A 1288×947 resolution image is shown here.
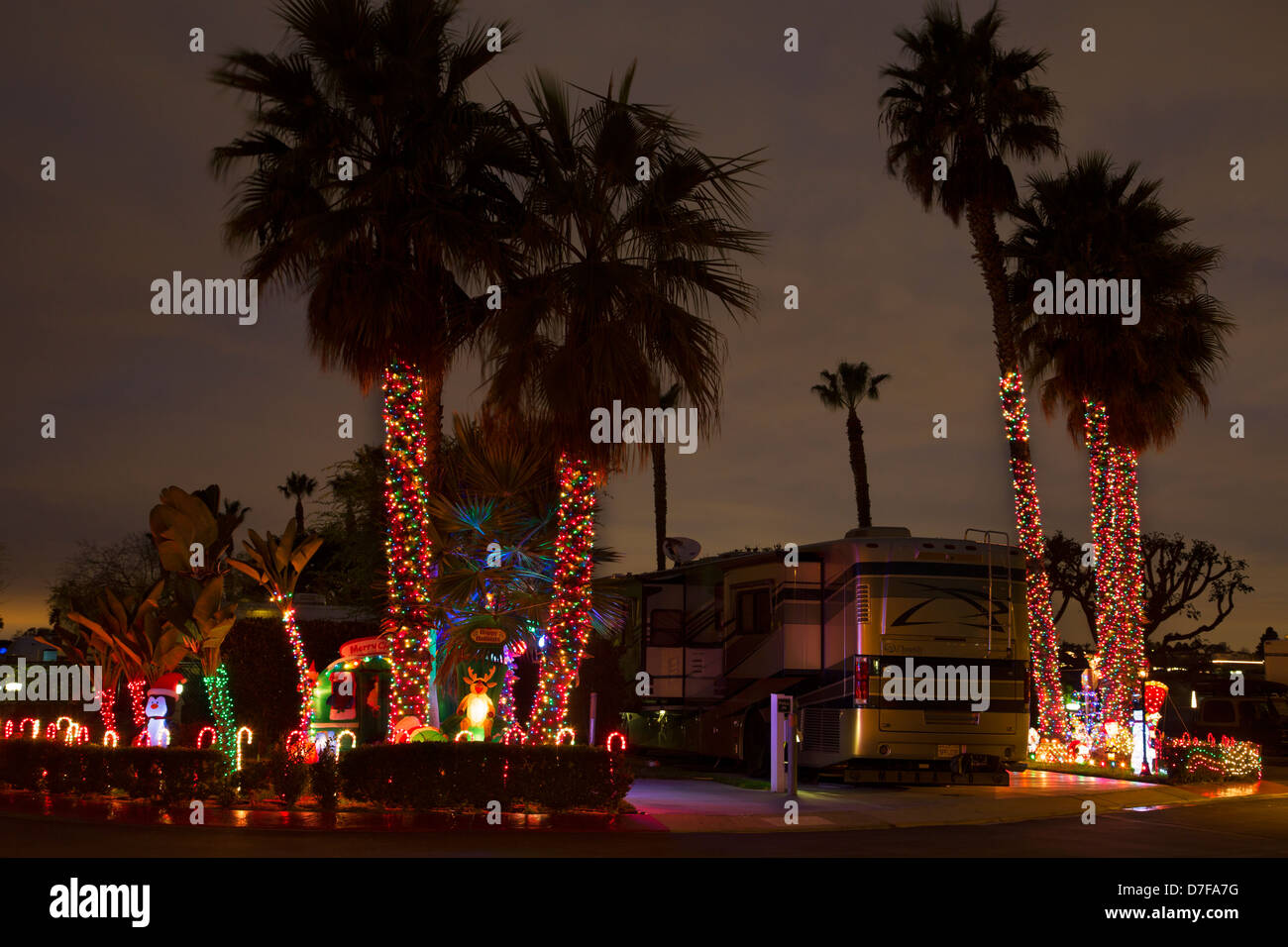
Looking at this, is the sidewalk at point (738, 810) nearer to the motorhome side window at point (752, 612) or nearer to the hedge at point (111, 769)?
the hedge at point (111, 769)

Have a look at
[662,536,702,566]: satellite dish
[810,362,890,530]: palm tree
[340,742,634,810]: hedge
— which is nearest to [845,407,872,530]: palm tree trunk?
[810,362,890,530]: palm tree

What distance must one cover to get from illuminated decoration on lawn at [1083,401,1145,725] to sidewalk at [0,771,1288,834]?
6.07 metres

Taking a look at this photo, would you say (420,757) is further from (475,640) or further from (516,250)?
(516,250)

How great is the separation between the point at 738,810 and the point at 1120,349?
16115 mm

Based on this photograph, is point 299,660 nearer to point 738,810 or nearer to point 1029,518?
point 738,810

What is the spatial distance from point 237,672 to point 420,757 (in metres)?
11.7

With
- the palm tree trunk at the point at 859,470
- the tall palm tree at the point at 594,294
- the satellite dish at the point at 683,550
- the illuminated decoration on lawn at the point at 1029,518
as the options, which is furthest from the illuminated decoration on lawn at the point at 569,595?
the palm tree trunk at the point at 859,470

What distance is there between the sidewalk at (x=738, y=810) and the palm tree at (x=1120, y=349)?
724cm

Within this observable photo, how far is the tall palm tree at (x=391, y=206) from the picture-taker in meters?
17.1

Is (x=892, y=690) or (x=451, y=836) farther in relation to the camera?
(x=892, y=690)

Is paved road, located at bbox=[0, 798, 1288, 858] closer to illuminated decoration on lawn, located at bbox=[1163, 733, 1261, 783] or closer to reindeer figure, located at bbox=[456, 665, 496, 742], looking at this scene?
reindeer figure, located at bbox=[456, 665, 496, 742]

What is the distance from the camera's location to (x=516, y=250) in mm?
18031

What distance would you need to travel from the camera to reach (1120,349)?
27.8m
